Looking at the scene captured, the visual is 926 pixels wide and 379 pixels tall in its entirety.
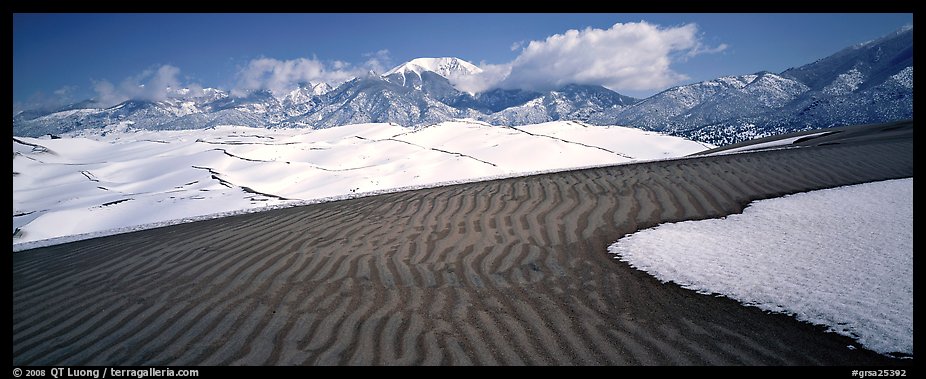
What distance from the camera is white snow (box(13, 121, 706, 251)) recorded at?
49.4ft

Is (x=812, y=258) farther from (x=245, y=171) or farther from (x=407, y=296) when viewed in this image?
(x=245, y=171)

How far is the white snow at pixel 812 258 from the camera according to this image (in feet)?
14.1

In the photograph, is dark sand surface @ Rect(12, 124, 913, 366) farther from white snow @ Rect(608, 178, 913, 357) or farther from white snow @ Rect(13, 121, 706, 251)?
white snow @ Rect(13, 121, 706, 251)

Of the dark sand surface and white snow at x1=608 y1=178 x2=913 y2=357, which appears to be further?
white snow at x1=608 y1=178 x2=913 y2=357

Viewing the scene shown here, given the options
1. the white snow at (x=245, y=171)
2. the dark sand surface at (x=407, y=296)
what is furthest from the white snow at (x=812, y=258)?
the white snow at (x=245, y=171)

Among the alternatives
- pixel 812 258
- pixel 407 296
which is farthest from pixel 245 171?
pixel 812 258

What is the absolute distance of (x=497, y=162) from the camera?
3588 centimetres

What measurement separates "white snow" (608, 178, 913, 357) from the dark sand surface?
0.36 m

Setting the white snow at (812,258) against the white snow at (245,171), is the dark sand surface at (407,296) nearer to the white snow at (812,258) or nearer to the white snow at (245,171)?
the white snow at (812,258)

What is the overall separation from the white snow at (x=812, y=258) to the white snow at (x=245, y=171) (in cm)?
896

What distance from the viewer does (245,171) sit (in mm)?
28094

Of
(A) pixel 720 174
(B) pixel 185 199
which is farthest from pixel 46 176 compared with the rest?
(A) pixel 720 174

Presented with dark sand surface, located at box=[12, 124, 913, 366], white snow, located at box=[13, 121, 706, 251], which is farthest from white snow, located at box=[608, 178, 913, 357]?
white snow, located at box=[13, 121, 706, 251]
